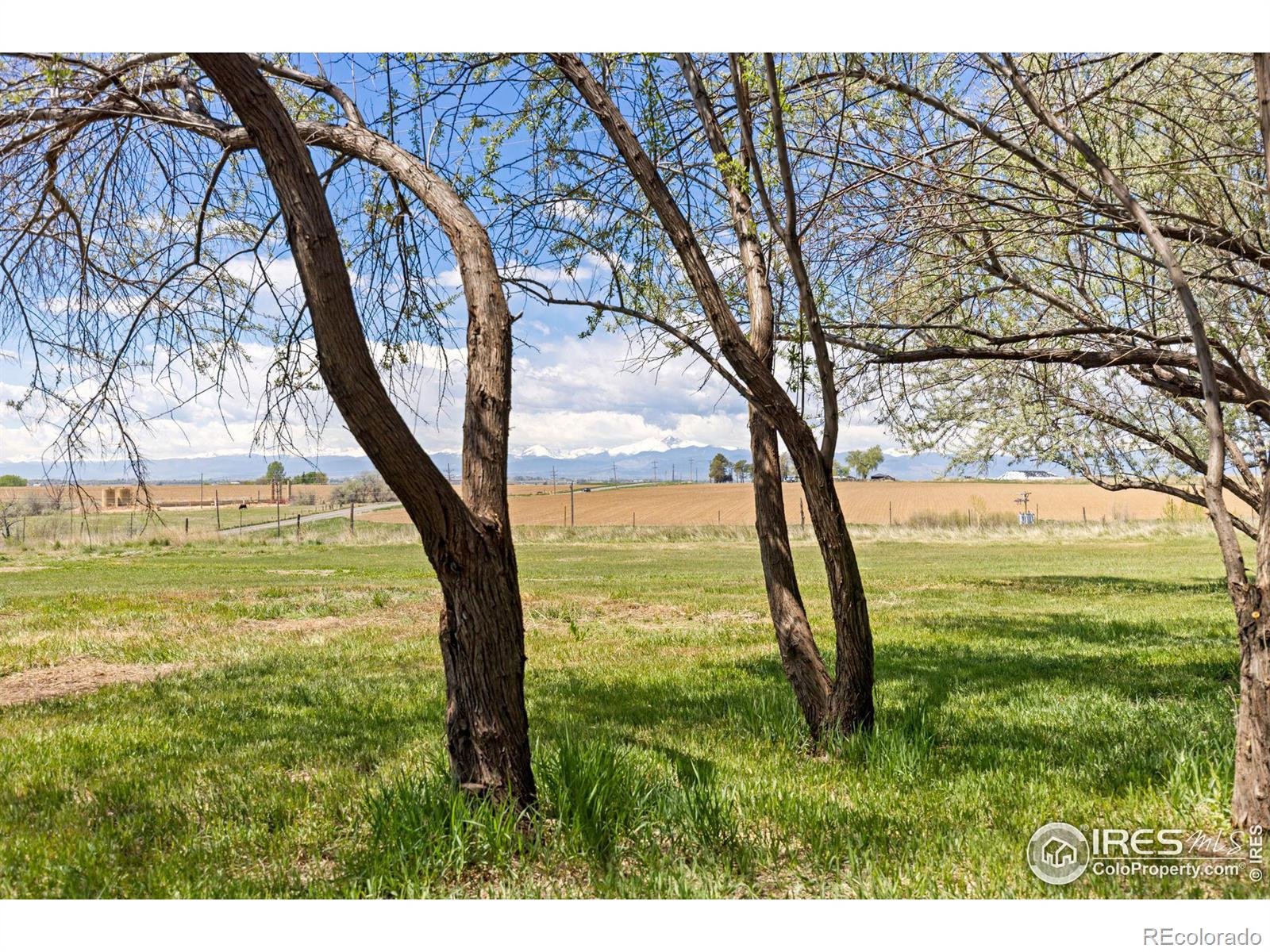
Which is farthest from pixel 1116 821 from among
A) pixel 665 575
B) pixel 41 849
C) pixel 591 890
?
pixel 665 575

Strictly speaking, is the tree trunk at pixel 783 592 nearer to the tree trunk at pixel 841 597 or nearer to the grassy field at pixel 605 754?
the tree trunk at pixel 841 597

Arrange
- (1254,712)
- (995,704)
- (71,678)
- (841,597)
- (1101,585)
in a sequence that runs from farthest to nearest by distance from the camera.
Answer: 1. (1101,585)
2. (71,678)
3. (995,704)
4. (841,597)
5. (1254,712)

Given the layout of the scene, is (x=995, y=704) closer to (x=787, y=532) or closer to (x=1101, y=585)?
(x=787, y=532)

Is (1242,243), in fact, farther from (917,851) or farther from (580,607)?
(580,607)

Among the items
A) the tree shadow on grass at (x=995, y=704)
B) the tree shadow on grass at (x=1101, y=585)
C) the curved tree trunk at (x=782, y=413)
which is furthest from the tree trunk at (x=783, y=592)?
the tree shadow on grass at (x=1101, y=585)

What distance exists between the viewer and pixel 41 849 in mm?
3527

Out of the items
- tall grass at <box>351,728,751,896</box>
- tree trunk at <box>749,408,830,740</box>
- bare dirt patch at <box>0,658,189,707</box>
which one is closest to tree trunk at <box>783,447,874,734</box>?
tree trunk at <box>749,408,830,740</box>

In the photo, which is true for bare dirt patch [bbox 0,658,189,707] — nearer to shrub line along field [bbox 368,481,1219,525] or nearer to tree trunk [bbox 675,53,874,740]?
tree trunk [bbox 675,53,874,740]

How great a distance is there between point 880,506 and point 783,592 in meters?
47.8

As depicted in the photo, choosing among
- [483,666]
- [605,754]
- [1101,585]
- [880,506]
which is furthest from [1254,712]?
[880,506]

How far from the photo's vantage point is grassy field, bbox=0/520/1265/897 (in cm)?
319

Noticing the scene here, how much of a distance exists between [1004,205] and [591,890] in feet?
14.0

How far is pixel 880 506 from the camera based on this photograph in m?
50.7

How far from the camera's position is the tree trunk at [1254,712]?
3.29 m
